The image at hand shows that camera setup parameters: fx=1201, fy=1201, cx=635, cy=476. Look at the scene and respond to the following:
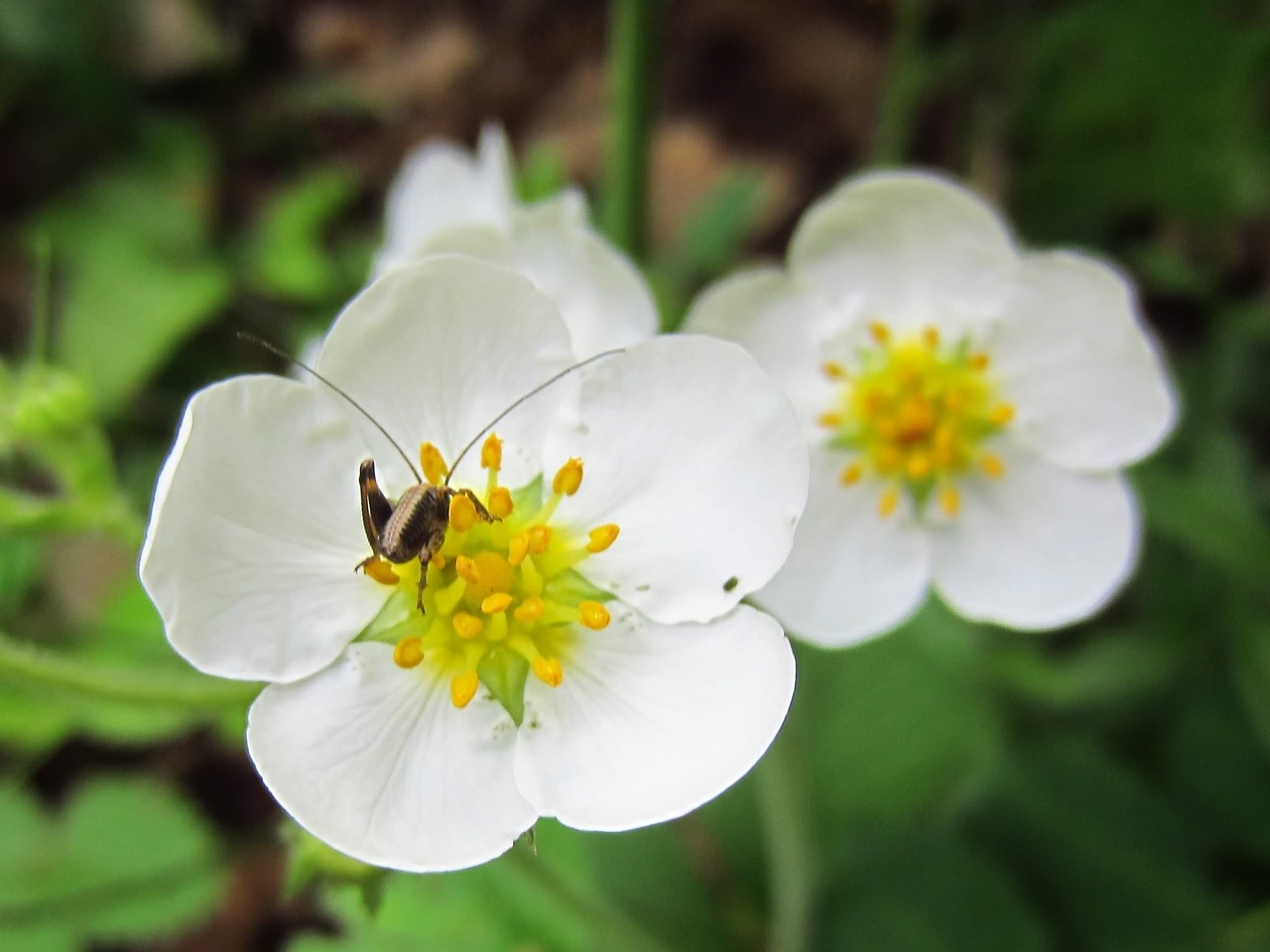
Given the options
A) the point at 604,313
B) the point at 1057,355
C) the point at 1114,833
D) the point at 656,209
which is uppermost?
the point at 604,313

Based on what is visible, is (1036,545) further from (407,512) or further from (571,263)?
(407,512)

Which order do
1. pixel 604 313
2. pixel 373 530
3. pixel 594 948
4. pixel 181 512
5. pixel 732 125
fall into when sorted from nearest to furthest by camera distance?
1. pixel 181 512
2. pixel 373 530
3. pixel 604 313
4. pixel 594 948
5. pixel 732 125

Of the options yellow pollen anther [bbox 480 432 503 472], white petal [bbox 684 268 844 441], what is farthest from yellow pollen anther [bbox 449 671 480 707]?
white petal [bbox 684 268 844 441]

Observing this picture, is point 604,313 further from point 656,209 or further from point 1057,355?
point 656,209

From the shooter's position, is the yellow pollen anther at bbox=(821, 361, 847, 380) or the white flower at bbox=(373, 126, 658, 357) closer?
the white flower at bbox=(373, 126, 658, 357)

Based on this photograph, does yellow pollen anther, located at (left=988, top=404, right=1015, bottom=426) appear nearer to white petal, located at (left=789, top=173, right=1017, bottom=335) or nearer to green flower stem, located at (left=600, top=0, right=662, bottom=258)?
white petal, located at (left=789, top=173, right=1017, bottom=335)

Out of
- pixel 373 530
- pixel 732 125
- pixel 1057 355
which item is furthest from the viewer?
pixel 732 125

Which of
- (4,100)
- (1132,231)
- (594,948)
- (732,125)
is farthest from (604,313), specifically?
(4,100)
